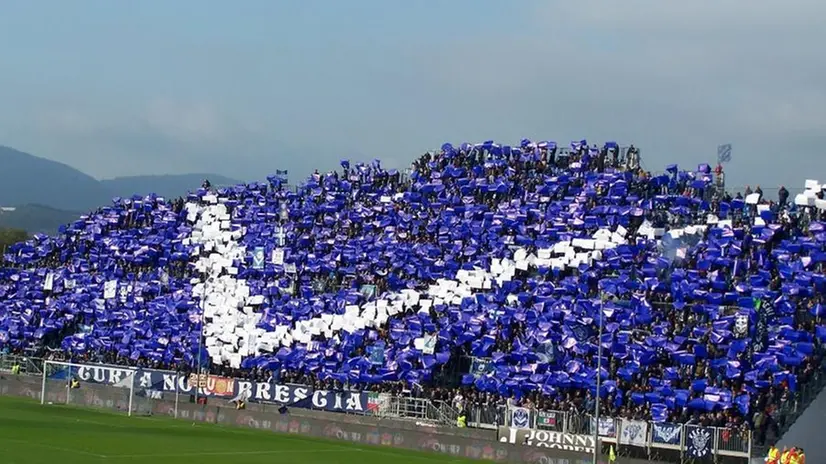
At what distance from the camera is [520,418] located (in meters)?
60.2

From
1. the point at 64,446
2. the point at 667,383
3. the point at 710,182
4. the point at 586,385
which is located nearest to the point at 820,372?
the point at 667,383

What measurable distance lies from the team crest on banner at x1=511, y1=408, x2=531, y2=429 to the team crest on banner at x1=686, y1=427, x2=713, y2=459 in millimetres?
8557

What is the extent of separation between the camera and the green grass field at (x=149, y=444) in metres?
39.4

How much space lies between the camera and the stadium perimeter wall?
52.2 m

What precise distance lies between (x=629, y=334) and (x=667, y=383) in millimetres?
4788

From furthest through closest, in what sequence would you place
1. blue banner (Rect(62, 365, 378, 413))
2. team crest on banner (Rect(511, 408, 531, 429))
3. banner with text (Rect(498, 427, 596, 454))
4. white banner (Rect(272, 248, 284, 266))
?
white banner (Rect(272, 248, 284, 266)) → blue banner (Rect(62, 365, 378, 413)) → team crest on banner (Rect(511, 408, 531, 429)) → banner with text (Rect(498, 427, 596, 454))

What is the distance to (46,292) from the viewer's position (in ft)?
317

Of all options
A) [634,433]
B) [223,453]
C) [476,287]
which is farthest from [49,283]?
[634,433]

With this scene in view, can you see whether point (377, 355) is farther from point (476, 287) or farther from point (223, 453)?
point (223, 453)

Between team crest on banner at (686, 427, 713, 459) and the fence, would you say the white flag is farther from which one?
team crest on banner at (686, 427, 713, 459)

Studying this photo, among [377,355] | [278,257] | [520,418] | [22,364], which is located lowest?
[520,418]

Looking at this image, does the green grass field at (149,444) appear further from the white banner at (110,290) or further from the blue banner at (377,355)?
the white banner at (110,290)

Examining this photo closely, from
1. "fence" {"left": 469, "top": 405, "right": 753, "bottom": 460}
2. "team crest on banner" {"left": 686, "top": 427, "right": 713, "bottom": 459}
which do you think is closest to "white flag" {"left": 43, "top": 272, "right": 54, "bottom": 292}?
"fence" {"left": 469, "top": 405, "right": 753, "bottom": 460}

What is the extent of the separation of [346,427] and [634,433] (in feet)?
44.7
